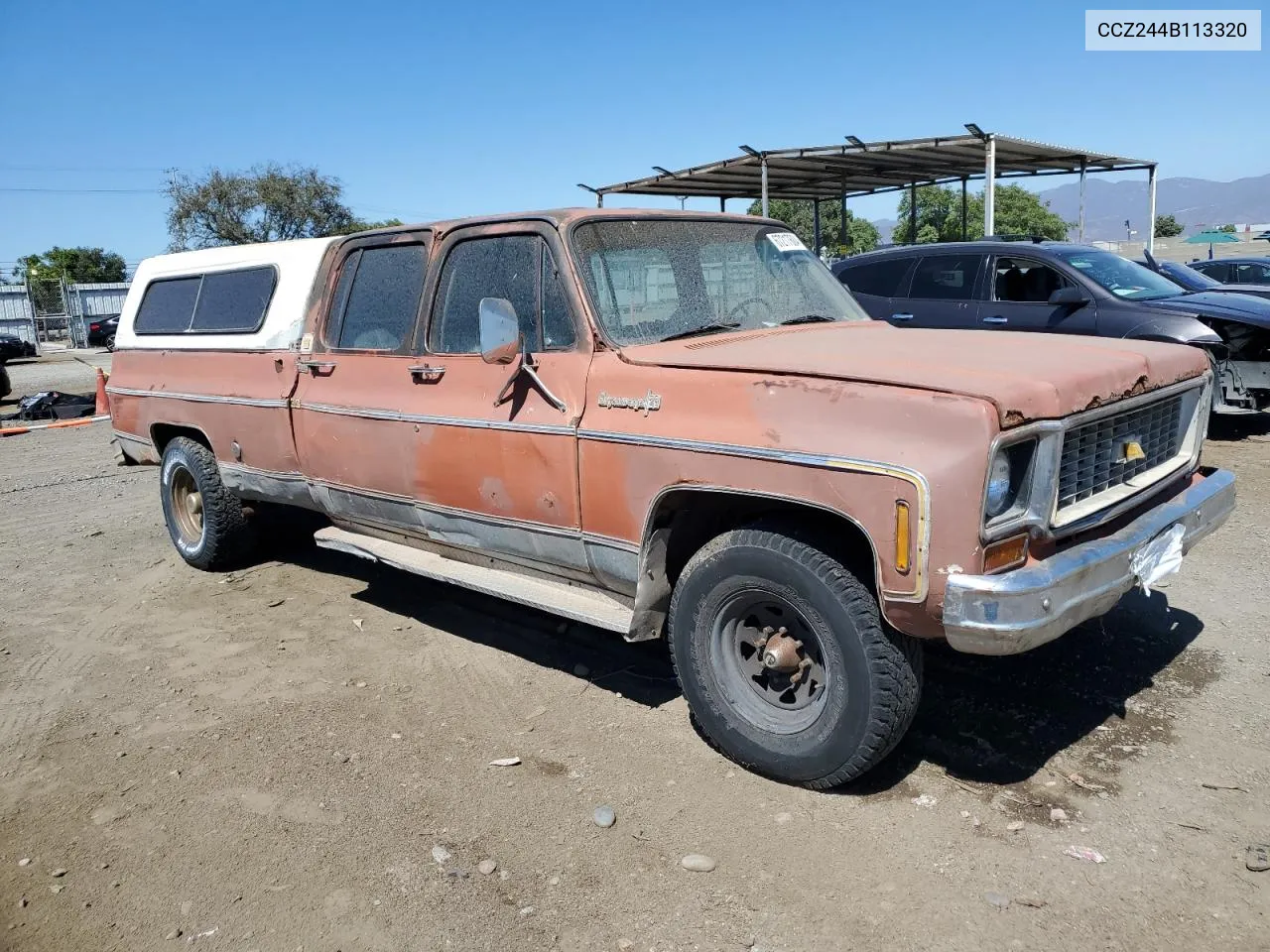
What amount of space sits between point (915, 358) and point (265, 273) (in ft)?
12.3

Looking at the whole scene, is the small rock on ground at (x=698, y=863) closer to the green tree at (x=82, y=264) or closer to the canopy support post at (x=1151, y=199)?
the canopy support post at (x=1151, y=199)

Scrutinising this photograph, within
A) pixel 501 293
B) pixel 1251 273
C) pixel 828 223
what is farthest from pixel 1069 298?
pixel 828 223

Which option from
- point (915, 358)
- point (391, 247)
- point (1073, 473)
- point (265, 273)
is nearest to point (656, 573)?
point (915, 358)

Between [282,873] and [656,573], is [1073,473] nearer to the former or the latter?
[656,573]

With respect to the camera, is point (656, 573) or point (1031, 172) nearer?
point (656, 573)

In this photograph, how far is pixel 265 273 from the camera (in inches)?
213

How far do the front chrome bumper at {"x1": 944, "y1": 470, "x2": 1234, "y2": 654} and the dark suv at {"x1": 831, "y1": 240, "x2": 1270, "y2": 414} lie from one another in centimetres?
557

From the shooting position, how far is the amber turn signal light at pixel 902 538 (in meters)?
2.80

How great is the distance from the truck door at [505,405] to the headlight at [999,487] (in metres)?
1.55

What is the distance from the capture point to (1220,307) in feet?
27.9

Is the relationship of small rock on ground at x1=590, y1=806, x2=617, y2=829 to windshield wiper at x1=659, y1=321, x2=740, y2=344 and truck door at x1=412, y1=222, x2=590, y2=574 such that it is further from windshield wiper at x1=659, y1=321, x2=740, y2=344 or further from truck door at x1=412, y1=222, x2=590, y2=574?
windshield wiper at x1=659, y1=321, x2=740, y2=344

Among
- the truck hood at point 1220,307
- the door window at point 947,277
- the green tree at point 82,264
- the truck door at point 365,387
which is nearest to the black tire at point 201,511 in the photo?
the truck door at point 365,387

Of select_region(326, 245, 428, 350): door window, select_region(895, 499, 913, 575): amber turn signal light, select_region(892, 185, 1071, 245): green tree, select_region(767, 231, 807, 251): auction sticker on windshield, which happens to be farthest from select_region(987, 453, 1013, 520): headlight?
select_region(892, 185, 1071, 245): green tree

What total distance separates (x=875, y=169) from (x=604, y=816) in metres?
17.8
